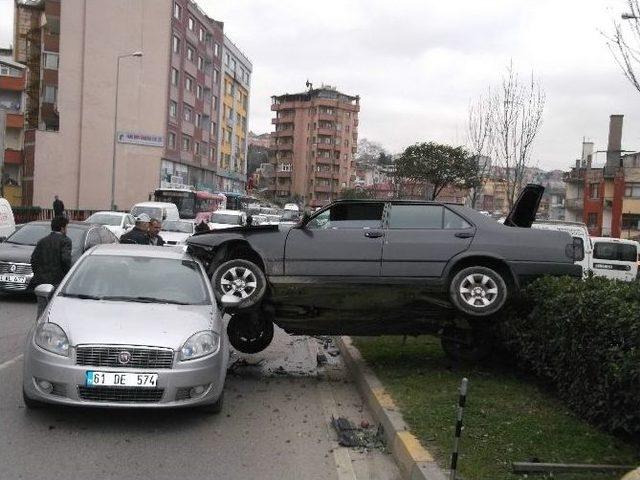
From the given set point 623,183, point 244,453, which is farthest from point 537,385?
point 623,183

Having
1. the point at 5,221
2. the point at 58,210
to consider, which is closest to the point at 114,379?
the point at 58,210

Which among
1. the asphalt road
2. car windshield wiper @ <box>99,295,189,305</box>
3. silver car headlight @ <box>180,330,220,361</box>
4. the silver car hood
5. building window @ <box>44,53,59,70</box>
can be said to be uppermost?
building window @ <box>44,53,59,70</box>

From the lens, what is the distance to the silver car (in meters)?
5.58

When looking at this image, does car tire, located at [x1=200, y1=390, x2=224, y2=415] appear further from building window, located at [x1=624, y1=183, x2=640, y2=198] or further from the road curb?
building window, located at [x1=624, y1=183, x2=640, y2=198]

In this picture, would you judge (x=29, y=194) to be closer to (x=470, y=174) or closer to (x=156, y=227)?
(x=470, y=174)

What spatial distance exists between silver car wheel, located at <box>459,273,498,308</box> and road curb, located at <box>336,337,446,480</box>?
54.2 inches

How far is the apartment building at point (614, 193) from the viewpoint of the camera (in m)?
64.8

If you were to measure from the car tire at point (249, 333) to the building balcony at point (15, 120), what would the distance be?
5238cm

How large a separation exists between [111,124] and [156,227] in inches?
1793

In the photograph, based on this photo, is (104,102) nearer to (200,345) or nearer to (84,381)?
(200,345)

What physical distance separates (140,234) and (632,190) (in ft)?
210

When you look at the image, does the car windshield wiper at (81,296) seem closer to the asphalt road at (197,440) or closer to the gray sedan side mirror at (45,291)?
the gray sedan side mirror at (45,291)

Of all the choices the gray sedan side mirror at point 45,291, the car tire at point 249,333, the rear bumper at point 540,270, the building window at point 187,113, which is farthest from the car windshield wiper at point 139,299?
the building window at point 187,113

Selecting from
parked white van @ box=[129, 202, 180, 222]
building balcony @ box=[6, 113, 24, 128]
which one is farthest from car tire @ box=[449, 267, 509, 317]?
building balcony @ box=[6, 113, 24, 128]
